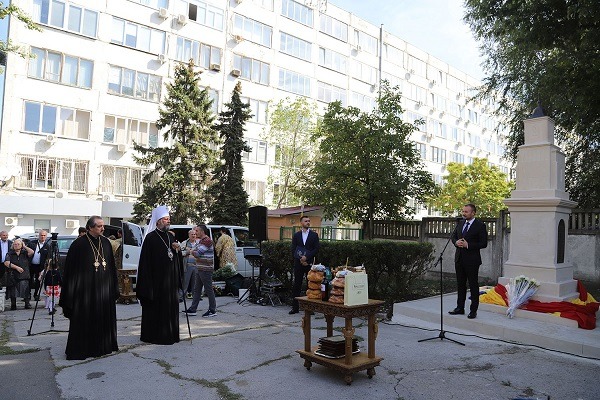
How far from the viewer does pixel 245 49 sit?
106 feet

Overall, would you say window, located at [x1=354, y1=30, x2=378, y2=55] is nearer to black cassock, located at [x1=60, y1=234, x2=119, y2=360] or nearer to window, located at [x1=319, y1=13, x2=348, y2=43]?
window, located at [x1=319, y1=13, x2=348, y2=43]

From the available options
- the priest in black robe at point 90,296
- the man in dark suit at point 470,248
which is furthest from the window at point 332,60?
the priest in black robe at point 90,296

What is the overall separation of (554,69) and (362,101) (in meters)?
28.8

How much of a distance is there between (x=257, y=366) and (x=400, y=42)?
144 ft

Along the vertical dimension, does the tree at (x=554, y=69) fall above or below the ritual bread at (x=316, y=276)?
above

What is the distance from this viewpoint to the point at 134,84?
27516 mm

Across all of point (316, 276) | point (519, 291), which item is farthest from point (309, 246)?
point (519, 291)

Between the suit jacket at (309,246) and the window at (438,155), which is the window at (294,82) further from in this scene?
the suit jacket at (309,246)

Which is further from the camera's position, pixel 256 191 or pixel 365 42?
pixel 365 42

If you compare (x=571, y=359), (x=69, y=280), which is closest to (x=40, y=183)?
(x=69, y=280)

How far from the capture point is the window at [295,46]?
114 ft

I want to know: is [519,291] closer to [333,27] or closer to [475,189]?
[333,27]

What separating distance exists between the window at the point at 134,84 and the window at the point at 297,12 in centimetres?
1181

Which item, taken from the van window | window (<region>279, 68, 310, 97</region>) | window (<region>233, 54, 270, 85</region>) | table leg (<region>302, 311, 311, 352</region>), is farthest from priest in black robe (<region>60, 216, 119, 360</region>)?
window (<region>279, 68, 310, 97</region>)
